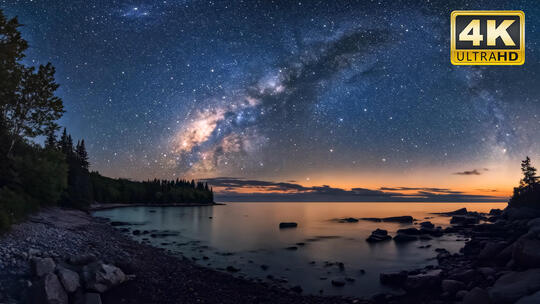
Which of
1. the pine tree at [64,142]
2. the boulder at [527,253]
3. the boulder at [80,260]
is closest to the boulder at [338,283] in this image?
the boulder at [527,253]

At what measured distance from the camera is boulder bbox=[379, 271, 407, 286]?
21406 millimetres

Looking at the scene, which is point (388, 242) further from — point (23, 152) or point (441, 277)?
point (23, 152)

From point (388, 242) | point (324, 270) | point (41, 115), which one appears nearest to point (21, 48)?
point (41, 115)

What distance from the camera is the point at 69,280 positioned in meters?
11.7

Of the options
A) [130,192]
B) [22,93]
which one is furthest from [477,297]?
[130,192]

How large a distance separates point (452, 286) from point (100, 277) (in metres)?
20.0

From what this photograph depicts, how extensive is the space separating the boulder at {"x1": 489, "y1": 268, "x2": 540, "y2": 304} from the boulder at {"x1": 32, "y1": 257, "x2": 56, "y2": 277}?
64.9 feet

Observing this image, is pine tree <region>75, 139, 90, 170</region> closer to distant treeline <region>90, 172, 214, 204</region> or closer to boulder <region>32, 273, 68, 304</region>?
distant treeline <region>90, 172, 214, 204</region>

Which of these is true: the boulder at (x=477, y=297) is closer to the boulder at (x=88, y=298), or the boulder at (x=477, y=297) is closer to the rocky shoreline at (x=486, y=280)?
the rocky shoreline at (x=486, y=280)

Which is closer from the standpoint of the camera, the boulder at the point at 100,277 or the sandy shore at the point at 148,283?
the sandy shore at the point at 148,283

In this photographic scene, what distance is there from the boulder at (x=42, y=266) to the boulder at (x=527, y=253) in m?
26.6

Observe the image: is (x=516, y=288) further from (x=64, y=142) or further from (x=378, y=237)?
(x=64, y=142)

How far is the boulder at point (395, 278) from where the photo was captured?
21.4 m

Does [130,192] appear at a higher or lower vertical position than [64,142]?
lower
